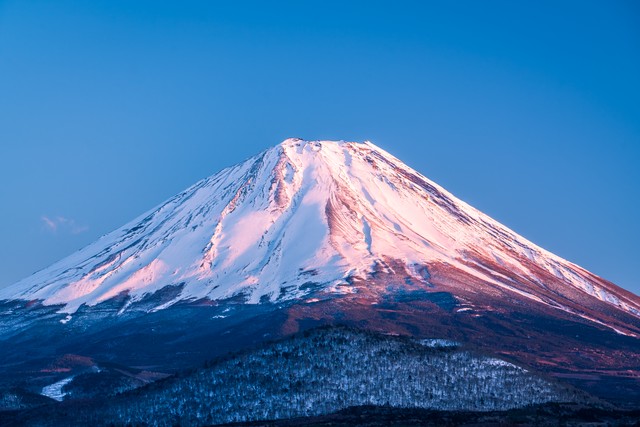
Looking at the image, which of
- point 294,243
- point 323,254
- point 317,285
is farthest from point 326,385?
point 294,243

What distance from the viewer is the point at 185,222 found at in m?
189

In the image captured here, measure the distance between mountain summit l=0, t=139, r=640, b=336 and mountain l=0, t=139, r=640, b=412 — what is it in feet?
1.13

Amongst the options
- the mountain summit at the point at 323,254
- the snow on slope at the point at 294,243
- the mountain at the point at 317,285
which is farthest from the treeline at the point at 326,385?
the snow on slope at the point at 294,243

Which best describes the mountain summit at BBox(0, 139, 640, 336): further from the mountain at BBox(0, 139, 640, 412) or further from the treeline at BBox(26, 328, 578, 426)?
the treeline at BBox(26, 328, 578, 426)

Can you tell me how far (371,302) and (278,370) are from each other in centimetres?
6000

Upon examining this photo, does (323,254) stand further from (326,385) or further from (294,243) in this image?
(326,385)

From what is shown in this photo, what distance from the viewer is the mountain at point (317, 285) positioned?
132 m

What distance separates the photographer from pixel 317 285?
15312 cm

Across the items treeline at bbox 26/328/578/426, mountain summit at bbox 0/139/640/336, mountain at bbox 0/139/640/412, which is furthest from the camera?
mountain summit at bbox 0/139/640/336

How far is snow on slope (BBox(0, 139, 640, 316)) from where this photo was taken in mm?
161625

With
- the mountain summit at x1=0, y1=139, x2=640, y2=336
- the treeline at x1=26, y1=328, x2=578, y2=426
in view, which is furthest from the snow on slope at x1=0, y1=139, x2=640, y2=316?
A: the treeline at x1=26, y1=328, x2=578, y2=426

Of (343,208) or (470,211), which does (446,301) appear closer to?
(343,208)

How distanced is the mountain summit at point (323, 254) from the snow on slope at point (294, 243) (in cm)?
28

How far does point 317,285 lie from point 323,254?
1215 centimetres
